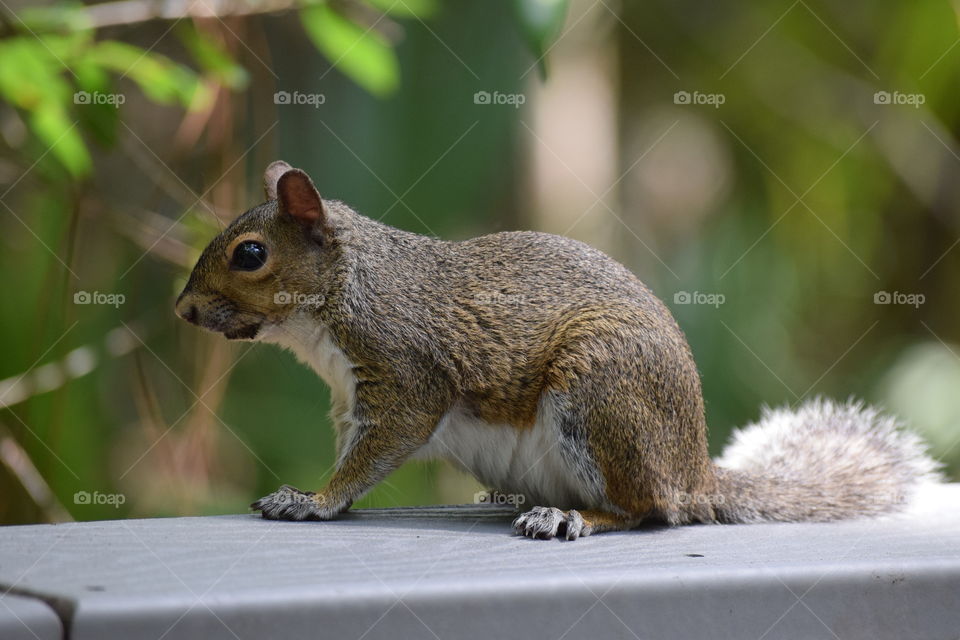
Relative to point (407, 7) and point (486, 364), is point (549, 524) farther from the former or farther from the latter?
point (407, 7)

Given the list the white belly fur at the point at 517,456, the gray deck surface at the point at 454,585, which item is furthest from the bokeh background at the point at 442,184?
the gray deck surface at the point at 454,585

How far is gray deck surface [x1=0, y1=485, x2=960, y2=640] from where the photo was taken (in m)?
1.17

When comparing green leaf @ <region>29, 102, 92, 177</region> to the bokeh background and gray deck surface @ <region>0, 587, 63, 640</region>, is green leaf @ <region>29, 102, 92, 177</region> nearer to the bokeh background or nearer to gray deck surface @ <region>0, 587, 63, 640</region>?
the bokeh background

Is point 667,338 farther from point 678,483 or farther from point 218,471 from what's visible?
point 218,471

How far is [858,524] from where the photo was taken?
7.70 feet

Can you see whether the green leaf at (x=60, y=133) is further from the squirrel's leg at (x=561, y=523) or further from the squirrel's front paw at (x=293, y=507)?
the squirrel's leg at (x=561, y=523)

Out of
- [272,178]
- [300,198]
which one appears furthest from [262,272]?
[272,178]

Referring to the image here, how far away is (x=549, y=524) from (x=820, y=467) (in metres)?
0.94

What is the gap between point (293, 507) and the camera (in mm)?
2244

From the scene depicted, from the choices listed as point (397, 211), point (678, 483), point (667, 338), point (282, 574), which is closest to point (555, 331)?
point (667, 338)

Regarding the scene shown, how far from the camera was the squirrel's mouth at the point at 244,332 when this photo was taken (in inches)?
92.0

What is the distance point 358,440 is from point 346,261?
0.40 meters

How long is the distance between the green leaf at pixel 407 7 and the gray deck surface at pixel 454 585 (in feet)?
6.02

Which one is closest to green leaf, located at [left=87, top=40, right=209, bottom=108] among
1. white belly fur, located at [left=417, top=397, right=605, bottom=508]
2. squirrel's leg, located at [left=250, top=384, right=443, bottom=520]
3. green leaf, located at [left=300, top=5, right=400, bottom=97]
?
green leaf, located at [left=300, top=5, right=400, bottom=97]
